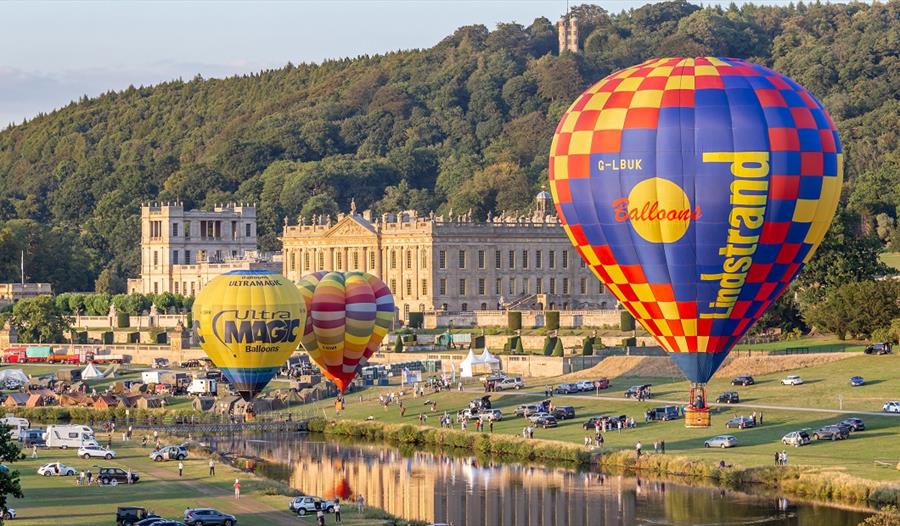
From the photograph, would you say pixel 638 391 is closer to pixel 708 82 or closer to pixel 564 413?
pixel 564 413

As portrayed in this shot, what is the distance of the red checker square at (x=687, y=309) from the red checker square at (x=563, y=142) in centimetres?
699

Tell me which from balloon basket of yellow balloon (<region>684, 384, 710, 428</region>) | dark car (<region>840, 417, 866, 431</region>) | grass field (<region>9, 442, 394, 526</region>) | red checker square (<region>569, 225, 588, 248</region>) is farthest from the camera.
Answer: dark car (<region>840, 417, 866, 431</region>)

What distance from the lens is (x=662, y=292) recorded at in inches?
2650

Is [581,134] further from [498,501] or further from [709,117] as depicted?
[498,501]

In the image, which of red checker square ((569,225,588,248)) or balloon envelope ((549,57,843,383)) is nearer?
balloon envelope ((549,57,843,383))

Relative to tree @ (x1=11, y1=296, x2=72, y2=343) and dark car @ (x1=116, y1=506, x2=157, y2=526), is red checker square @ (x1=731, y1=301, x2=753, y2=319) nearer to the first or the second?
dark car @ (x1=116, y1=506, x2=157, y2=526)

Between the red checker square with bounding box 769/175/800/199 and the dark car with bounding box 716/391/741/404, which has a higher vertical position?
the red checker square with bounding box 769/175/800/199

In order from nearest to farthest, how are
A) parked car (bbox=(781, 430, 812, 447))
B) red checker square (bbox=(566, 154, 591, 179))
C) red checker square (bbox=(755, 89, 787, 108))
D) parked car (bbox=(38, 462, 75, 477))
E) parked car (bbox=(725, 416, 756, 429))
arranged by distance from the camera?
red checker square (bbox=(755, 89, 787, 108)), red checker square (bbox=(566, 154, 591, 179)), parked car (bbox=(38, 462, 75, 477)), parked car (bbox=(781, 430, 812, 447)), parked car (bbox=(725, 416, 756, 429))

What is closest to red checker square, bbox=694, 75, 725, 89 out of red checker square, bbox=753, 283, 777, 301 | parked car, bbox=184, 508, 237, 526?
red checker square, bbox=753, 283, 777, 301

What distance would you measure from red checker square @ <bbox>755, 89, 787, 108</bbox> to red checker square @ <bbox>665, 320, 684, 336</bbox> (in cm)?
833

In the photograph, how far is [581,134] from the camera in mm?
68125

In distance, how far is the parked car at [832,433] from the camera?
2847 inches

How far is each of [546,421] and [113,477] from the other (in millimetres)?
21635

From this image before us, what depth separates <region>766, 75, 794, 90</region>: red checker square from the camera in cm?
6694
